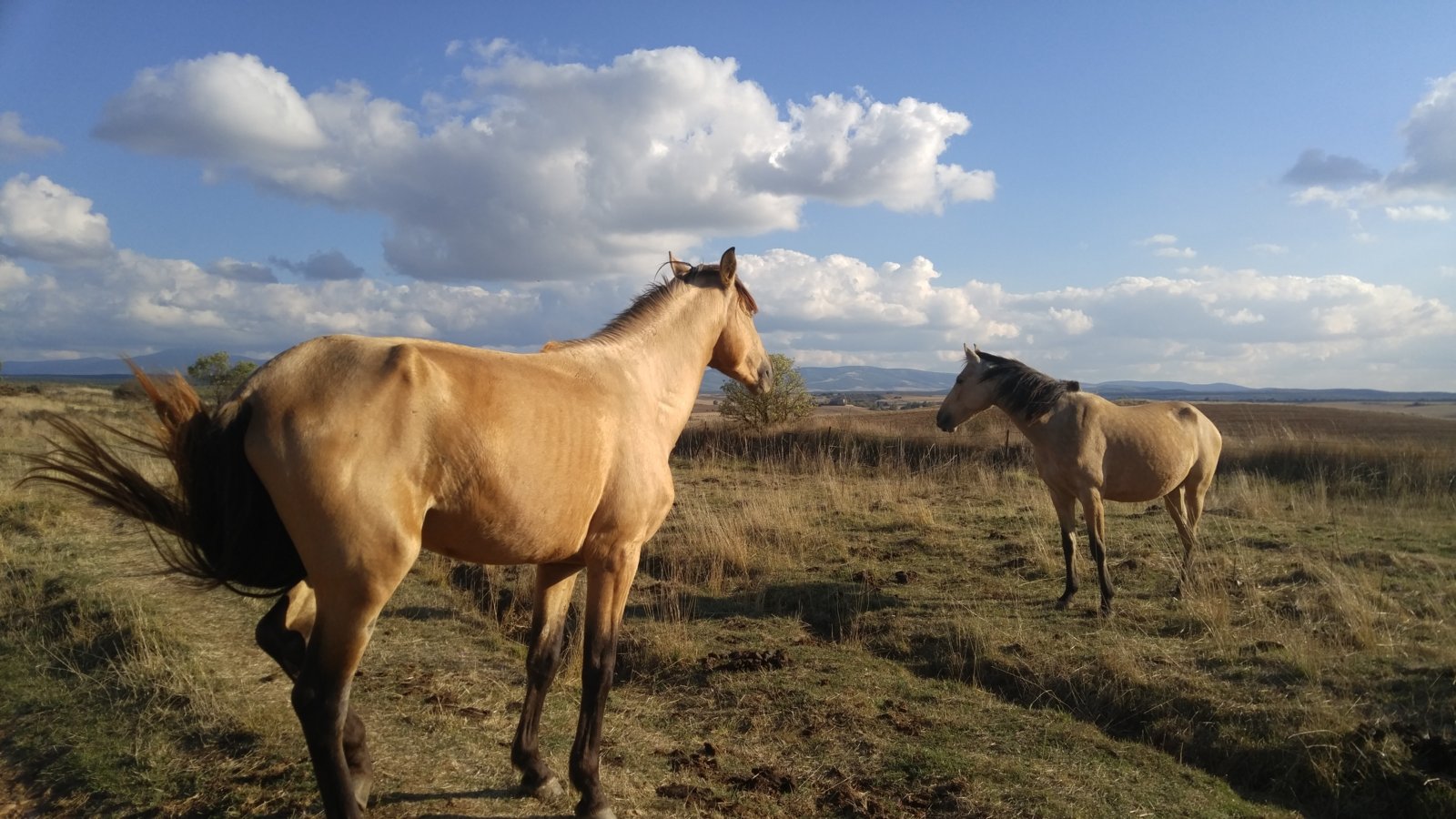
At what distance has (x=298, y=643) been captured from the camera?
10.5 ft

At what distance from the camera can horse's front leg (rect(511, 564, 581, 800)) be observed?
12.1 feet

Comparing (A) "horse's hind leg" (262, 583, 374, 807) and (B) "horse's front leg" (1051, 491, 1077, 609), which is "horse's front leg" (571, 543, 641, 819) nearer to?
(A) "horse's hind leg" (262, 583, 374, 807)

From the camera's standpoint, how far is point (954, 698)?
17.5 ft

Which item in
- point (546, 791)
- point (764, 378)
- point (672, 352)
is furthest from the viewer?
point (764, 378)

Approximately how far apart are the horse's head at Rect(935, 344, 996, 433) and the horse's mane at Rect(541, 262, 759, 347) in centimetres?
519

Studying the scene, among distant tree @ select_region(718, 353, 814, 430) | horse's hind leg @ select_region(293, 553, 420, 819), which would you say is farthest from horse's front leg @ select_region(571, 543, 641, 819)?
distant tree @ select_region(718, 353, 814, 430)

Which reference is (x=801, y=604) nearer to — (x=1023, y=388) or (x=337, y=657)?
(x=1023, y=388)

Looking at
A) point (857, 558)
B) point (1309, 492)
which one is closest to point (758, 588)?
point (857, 558)

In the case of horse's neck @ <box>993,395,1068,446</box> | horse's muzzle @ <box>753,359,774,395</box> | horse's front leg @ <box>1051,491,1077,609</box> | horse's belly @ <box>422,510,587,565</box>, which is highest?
horse's muzzle @ <box>753,359,774,395</box>

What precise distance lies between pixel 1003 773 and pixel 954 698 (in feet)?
3.83

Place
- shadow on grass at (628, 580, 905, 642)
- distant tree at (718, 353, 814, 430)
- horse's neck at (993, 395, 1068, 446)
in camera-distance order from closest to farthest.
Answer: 1. shadow on grass at (628, 580, 905, 642)
2. horse's neck at (993, 395, 1068, 446)
3. distant tree at (718, 353, 814, 430)

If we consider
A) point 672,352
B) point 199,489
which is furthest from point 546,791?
point 672,352

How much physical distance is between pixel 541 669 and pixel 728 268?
2.32 m

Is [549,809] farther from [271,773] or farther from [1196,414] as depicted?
[1196,414]
